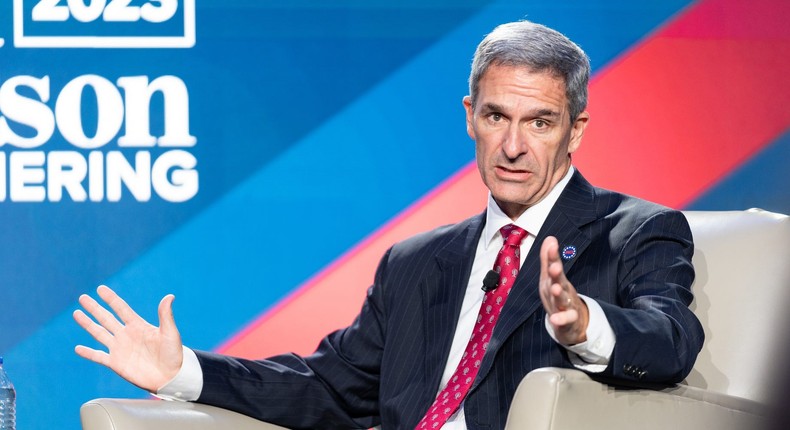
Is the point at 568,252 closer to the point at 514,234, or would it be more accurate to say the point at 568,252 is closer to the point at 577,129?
the point at 514,234

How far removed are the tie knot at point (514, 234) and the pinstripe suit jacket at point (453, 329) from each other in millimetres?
70

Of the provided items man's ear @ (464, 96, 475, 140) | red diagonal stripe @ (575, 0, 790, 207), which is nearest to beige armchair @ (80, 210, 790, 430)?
man's ear @ (464, 96, 475, 140)

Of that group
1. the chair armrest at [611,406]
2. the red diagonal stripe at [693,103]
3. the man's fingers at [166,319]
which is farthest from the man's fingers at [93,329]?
the red diagonal stripe at [693,103]

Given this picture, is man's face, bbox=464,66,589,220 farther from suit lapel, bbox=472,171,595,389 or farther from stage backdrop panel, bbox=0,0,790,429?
stage backdrop panel, bbox=0,0,790,429

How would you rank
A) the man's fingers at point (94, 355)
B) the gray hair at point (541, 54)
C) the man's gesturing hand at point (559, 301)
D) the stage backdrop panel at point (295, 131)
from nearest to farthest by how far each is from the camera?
the man's gesturing hand at point (559, 301) < the man's fingers at point (94, 355) < the gray hair at point (541, 54) < the stage backdrop panel at point (295, 131)

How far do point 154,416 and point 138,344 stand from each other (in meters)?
0.18

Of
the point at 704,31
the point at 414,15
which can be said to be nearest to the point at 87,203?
the point at 414,15

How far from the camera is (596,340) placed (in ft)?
5.52

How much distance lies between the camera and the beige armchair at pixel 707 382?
65.8 inches

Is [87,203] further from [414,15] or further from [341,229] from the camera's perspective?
[414,15]

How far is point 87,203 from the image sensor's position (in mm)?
3477

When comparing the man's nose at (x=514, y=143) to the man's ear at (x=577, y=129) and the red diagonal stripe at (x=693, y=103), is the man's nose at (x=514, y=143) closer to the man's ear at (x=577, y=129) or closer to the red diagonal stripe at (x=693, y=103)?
the man's ear at (x=577, y=129)

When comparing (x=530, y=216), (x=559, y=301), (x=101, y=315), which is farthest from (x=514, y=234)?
(x=101, y=315)

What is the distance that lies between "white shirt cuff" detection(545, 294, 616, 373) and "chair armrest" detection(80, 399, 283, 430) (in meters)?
0.67
